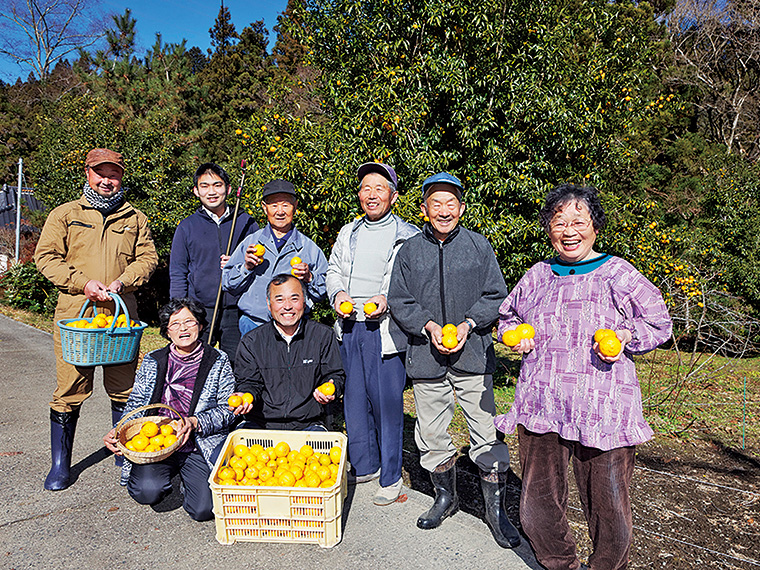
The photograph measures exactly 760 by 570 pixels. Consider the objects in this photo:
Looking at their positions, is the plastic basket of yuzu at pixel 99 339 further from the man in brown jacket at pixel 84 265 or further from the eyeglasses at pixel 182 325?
the eyeglasses at pixel 182 325

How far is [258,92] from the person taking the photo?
21203mm

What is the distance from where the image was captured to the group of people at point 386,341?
2.38 m

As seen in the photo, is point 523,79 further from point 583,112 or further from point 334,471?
point 334,471

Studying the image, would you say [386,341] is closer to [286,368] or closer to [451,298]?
[451,298]

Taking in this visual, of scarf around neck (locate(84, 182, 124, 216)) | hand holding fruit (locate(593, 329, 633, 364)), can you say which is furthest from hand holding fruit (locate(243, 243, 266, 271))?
hand holding fruit (locate(593, 329, 633, 364))

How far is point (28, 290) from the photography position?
514 inches

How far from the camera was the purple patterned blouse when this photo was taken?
2.28 m

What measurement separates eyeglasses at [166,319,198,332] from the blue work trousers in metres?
1.00

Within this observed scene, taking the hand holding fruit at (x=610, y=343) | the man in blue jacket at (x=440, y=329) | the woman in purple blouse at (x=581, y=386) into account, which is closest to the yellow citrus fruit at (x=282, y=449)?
the man in blue jacket at (x=440, y=329)

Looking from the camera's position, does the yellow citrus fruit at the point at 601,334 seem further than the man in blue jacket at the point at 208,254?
No

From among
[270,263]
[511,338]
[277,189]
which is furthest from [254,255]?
[511,338]

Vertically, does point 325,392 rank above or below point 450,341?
below

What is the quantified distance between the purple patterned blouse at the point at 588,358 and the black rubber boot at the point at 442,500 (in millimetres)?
798

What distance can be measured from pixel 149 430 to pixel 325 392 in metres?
1.08
